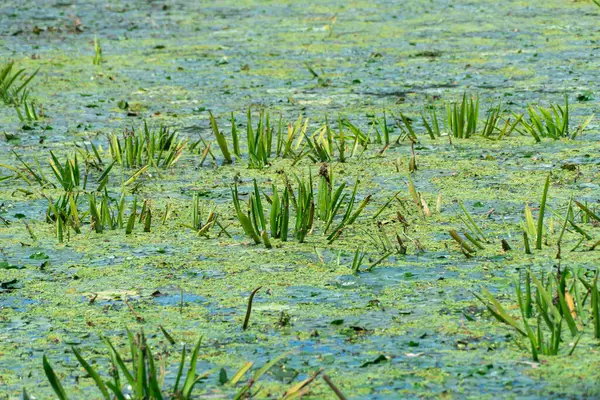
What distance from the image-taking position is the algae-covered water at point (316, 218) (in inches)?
82.4

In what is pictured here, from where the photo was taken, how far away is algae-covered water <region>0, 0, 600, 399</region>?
209 cm

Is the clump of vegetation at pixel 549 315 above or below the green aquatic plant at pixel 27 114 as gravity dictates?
below

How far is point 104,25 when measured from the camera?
310 inches

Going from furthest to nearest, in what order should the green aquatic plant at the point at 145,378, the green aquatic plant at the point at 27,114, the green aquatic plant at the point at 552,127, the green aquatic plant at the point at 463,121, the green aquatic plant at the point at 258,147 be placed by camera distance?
the green aquatic plant at the point at 27,114 < the green aquatic plant at the point at 463,121 < the green aquatic plant at the point at 552,127 < the green aquatic plant at the point at 258,147 < the green aquatic plant at the point at 145,378

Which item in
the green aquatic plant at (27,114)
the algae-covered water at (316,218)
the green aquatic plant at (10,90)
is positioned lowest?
the algae-covered water at (316,218)

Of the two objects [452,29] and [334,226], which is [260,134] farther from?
[452,29]

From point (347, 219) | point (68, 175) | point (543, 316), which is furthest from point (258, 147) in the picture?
point (543, 316)

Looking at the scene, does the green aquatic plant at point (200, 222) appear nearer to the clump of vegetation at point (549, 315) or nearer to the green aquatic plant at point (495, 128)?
the clump of vegetation at point (549, 315)

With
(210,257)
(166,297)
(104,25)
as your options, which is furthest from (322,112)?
(104,25)

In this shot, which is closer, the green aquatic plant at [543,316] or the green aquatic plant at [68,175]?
the green aquatic plant at [543,316]

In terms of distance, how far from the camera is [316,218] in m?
3.19

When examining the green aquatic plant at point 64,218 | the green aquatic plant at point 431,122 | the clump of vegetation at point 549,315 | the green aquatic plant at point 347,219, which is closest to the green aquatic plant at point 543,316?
the clump of vegetation at point 549,315

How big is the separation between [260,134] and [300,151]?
12.4 inches

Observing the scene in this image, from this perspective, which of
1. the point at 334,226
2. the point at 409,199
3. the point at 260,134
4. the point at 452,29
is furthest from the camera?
the point at 452,29
